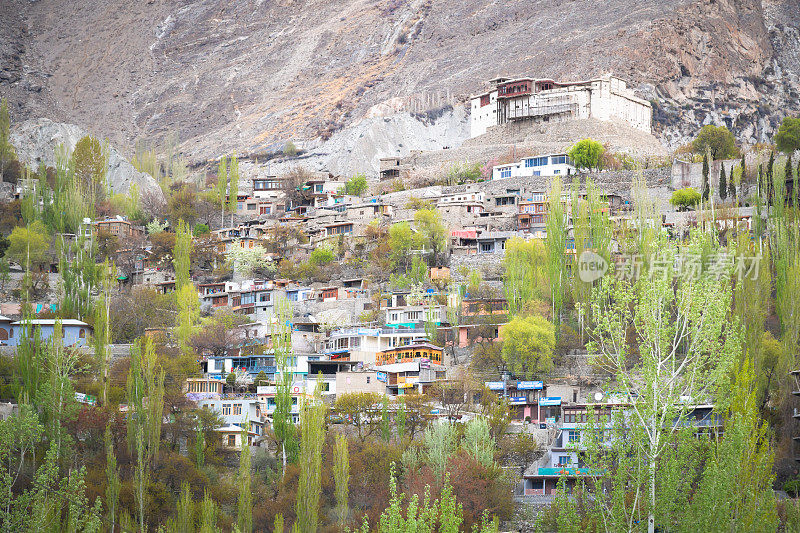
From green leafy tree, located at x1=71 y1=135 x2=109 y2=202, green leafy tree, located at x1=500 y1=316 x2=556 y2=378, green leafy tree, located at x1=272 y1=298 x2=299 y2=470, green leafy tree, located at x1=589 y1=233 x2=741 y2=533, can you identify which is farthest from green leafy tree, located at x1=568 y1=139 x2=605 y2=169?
green leafy tree, located at x1=589 y1=233 x2=741 y2=533

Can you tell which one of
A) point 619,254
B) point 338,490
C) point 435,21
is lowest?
point 338,490

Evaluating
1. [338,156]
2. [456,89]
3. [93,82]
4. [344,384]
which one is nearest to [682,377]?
[344,384]

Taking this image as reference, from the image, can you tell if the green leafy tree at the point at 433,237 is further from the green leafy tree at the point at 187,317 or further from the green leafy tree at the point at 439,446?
the green leafy tree at the point at 439,446

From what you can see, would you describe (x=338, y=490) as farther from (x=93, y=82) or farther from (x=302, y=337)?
(x=93, y=82)

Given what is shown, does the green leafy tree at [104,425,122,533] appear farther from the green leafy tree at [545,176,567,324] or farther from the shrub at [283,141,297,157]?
the shrub at [283,141,297,157]

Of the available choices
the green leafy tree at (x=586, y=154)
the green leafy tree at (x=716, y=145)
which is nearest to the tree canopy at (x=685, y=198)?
the green leafy tree at (x=716, y=145)

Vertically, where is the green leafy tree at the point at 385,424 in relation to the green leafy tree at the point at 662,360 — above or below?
below
